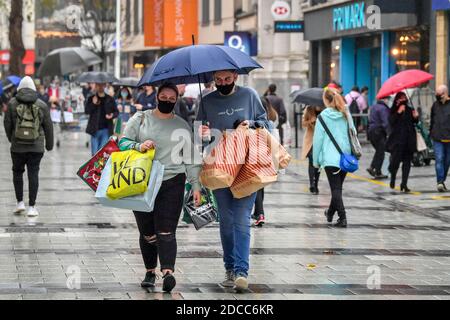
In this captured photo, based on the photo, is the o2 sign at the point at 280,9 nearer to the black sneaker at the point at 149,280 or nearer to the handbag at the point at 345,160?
the handbag at the point at 345,160

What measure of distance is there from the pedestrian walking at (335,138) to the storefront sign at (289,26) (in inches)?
886

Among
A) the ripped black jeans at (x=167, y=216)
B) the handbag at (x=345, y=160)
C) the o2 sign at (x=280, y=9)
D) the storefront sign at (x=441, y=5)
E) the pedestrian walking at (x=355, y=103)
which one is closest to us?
the ripped black jeans at (x=167, y=216)

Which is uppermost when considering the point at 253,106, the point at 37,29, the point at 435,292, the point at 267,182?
the point at 37,29

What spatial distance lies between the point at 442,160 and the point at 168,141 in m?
10.8

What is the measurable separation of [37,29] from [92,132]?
80997 millimetres

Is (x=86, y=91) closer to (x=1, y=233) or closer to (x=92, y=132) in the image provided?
(x=92, y=132)

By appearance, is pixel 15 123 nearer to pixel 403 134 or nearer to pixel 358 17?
pixel 403 134

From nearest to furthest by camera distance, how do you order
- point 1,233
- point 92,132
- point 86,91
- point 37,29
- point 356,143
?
point 1,233
point 356,143
point 92,132
point 86,91
point 37,29

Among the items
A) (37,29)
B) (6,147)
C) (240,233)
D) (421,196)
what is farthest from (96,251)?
(37,29)

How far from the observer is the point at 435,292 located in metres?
9.70

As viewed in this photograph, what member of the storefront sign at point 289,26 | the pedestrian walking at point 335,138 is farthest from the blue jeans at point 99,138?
the storefront sign at point 289,26

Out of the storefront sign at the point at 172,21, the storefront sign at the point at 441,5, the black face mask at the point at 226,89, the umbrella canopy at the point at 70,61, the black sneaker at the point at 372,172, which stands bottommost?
the black sneaker at the point at 372,172

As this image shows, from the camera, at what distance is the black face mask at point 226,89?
32.3 feet
